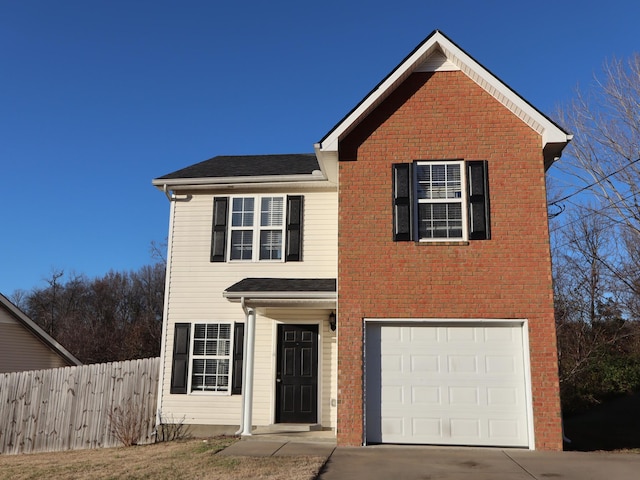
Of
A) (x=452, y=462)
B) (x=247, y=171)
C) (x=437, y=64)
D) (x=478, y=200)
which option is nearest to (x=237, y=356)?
(x=247, y=171)

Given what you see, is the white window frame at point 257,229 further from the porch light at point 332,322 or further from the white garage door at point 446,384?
the white garage door at point 446,384

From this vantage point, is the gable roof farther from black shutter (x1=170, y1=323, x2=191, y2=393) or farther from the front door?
black shutter (x1=170, y1=323, x2=191, y2=393)

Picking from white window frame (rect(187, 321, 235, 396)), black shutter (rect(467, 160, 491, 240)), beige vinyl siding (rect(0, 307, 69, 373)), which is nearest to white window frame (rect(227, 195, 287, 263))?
white window frame (rect(187, 321, 235, 396))

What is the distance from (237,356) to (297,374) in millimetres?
1396

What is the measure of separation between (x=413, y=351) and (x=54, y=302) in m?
46.6

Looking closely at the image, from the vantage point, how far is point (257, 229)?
43.1 ft

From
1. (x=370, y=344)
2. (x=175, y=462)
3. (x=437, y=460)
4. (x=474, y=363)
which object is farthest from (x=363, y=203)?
(x=175, y=462)

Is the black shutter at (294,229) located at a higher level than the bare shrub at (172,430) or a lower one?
higher

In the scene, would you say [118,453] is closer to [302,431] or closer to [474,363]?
[302,431]

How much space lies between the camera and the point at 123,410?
1280 centimetres

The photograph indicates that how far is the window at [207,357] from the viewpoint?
1248 centimetres

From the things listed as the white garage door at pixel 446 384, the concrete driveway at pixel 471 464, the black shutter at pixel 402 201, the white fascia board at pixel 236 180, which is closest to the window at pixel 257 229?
the white fascia board at pixel 236 180

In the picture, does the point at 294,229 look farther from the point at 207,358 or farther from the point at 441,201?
the point at 441,201

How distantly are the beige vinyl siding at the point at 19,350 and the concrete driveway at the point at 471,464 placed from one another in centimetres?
1411
